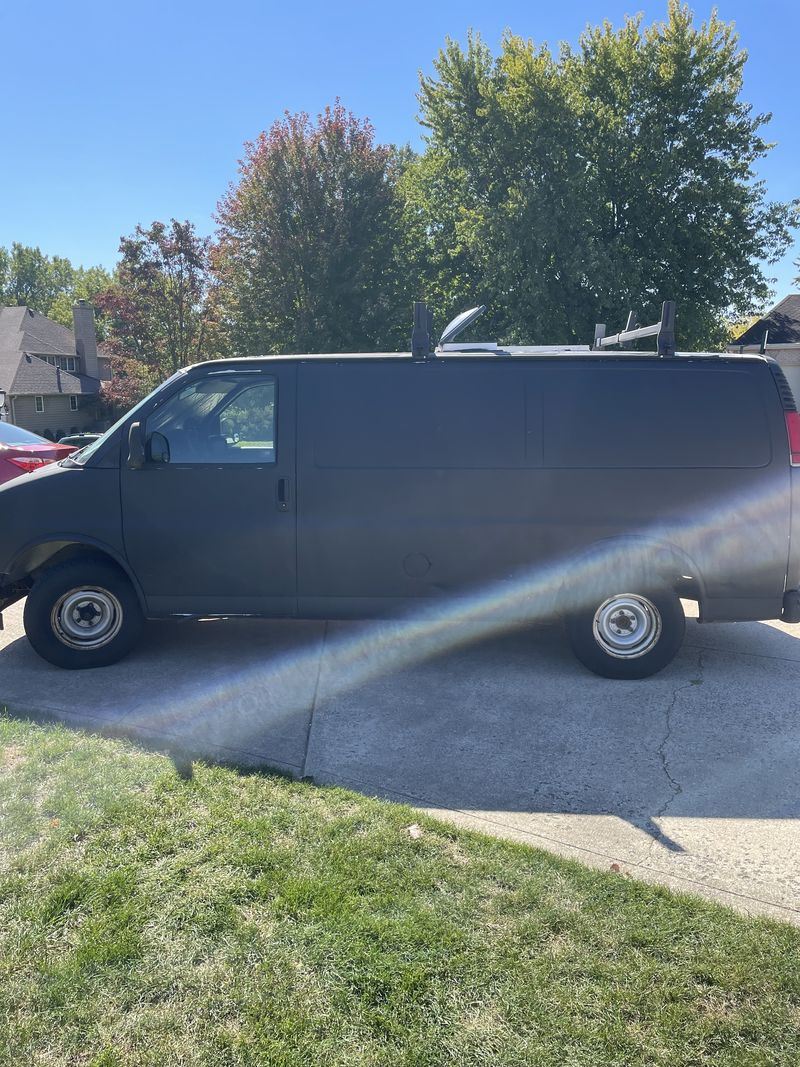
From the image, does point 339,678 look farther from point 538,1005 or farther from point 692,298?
point 692,298

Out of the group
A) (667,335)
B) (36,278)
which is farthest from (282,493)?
(36,278)

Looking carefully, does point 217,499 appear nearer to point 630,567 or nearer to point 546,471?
point 546,471

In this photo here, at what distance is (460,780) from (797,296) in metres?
32.6

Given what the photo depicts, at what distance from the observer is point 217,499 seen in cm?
554

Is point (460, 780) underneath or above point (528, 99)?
underneath

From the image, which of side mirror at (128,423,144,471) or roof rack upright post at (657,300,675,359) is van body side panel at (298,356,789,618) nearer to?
roof rack upright post at (657,300,675,359)

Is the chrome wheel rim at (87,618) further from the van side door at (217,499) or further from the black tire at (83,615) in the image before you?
the van side door at (217,499)

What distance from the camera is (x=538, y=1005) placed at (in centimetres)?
254

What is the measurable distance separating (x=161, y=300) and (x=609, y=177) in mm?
18129

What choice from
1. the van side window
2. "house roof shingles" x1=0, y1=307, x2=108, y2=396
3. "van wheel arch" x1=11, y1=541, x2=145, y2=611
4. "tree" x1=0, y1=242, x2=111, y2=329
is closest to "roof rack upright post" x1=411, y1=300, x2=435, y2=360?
the van side window

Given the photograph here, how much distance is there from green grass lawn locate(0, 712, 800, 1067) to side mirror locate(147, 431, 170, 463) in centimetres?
247

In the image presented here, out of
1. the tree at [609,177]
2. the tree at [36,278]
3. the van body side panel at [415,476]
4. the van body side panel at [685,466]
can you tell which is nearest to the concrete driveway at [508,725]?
the van body side panel at [415,476]

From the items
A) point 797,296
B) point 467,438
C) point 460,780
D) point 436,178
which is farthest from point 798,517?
point 797,296

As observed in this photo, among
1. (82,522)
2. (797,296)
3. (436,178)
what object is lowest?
(82,522)
